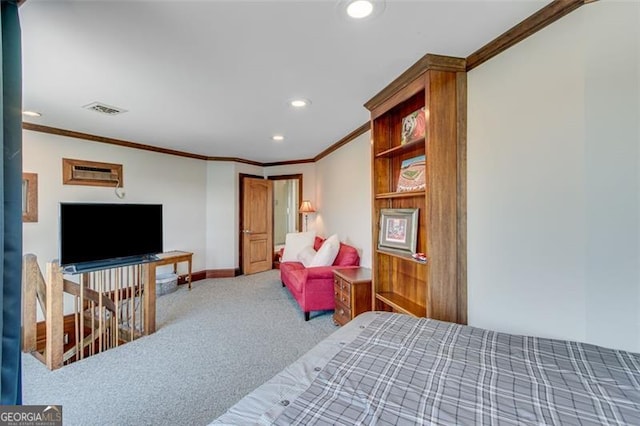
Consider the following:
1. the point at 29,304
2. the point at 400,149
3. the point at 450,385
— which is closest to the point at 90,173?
the point at 29,304

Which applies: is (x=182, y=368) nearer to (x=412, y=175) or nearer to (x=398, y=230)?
(x=398, y=230)

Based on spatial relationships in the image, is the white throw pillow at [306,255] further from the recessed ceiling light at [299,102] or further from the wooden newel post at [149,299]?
the recessed ceiling light at [299,102]

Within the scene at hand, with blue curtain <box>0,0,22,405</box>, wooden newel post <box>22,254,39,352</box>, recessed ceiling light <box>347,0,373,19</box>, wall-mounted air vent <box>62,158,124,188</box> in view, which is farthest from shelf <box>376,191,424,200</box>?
wall-mounted air vent <box>62,158,124,188</box>

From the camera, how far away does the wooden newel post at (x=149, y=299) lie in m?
3.03

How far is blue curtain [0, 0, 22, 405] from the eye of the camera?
112 centimetres

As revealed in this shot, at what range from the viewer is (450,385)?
3.20 ft

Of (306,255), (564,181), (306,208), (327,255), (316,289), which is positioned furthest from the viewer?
(306,208)

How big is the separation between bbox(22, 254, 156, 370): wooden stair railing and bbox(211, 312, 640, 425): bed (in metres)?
2.50

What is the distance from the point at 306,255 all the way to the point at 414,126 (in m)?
2.69

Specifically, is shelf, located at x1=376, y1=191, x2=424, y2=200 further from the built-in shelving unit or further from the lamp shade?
the lamp shade

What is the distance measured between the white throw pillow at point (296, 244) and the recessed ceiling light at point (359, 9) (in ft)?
12.1

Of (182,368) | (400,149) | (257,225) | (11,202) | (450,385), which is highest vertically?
(400,149)

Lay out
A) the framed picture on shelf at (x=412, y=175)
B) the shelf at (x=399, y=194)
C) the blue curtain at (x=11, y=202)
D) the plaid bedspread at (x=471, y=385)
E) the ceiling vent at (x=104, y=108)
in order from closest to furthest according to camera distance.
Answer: the plaid bedspread at (x=471, y=385)
the blue curtain at (x=11, y=202)
the shelf at (x=399, y=194)
the framed picture on shelf at (x=412, y=175)
the ceiling vent at (x=104, y=108)

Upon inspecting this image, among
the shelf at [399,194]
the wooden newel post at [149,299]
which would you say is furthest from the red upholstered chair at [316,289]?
the wooden newel post at [149,299]
